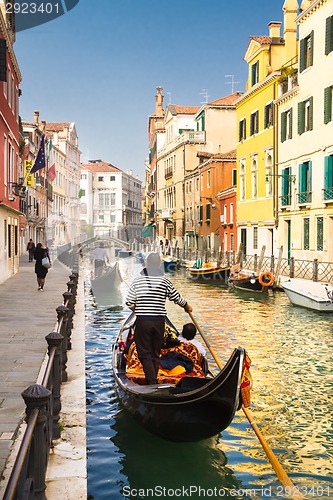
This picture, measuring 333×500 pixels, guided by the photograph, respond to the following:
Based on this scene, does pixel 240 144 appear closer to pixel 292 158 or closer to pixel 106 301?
pixel 292 158

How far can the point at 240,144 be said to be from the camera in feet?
100

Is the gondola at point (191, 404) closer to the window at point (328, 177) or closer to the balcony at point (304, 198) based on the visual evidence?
the window at point (328, 177)

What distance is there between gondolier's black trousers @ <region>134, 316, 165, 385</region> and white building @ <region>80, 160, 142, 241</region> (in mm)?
86607

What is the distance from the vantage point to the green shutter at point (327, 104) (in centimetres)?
1991

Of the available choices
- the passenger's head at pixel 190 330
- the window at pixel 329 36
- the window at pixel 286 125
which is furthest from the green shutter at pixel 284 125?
the passenger's head at pixel 190 330

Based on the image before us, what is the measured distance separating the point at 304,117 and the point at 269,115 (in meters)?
4.06

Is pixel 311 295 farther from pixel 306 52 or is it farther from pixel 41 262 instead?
pixel 306 52

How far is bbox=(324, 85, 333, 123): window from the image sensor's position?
19891 millimetres

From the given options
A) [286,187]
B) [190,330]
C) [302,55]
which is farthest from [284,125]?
[190,330]

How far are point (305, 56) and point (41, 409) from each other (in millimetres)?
21059

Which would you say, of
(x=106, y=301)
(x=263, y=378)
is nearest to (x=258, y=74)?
(x=106, y=301)

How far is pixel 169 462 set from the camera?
5.51m

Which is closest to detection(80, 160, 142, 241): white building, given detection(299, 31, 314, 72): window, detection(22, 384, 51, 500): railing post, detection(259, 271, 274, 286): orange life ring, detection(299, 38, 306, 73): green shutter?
detection(299, 38, 306, 73): green shutter

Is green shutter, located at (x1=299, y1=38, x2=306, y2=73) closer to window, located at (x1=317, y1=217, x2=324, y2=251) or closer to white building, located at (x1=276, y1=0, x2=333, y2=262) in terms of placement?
white building, located at (x1=276, y1=0, x2=333, y2=262)
